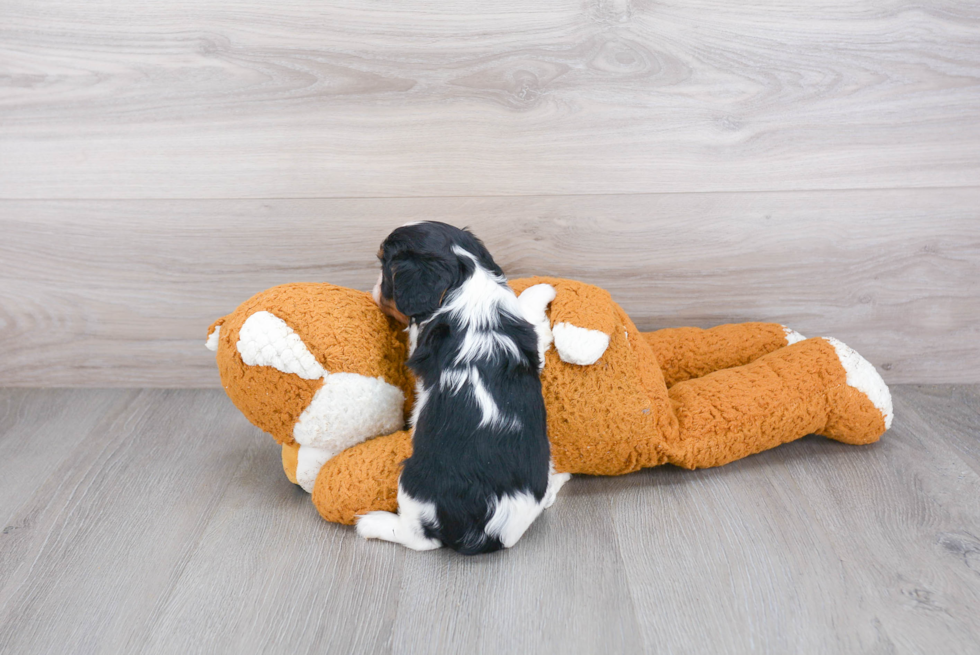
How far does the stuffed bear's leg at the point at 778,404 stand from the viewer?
52.1 inches

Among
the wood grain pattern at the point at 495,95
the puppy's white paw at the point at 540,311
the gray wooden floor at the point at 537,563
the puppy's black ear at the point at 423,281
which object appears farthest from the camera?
the wood grain pattern at the point at 495,95

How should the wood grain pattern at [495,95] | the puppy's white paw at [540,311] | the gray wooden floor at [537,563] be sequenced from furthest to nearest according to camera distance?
1. the wood grain pattern at [495,95]
2. the puppy's white paw at [540,311]
3. the gray wooden floor at [537,563]

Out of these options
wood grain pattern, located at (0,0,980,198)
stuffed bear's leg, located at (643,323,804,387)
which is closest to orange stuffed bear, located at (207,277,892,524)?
A: stuffed bear's leg, located at (643,323,804,387)

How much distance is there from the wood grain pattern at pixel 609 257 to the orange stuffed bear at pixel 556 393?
0.28 meters

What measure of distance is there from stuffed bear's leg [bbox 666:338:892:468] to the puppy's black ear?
52 centimetres

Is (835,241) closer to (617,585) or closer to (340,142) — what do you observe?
(617,585)

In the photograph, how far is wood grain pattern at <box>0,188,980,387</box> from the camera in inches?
62.7

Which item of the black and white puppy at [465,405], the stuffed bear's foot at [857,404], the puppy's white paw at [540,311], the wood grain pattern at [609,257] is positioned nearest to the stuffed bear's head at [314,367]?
the black and white puppy at [465,405]

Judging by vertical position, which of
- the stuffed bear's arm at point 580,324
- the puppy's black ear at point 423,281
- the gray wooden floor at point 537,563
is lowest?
the gray wooden floor at point 537,563

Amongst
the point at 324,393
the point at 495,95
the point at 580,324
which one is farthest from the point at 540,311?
the point at 495,95

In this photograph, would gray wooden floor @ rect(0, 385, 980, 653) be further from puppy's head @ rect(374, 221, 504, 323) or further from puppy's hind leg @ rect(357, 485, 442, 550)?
puppy's head @ rect(374, 221, 504, 323)

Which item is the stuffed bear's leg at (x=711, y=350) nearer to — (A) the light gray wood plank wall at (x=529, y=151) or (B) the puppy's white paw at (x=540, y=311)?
(A) the light gray wood plank wall at (x=529, y=151)

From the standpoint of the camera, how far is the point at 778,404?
4.38ft

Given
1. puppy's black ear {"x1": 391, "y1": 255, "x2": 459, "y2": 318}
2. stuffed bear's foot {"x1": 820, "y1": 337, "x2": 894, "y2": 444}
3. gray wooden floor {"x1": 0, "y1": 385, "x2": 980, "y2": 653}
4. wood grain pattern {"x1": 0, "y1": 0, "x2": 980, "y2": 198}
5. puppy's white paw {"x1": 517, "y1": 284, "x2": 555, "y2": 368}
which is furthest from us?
wood grain pattern {"x1": 0, "y1": 0, "x2": 980, "y2": 198}
